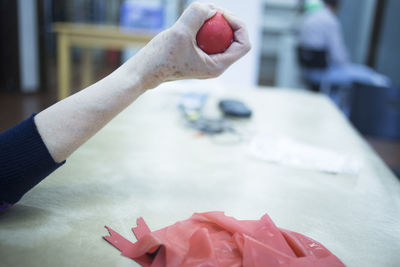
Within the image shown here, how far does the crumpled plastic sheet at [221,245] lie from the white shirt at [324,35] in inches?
121

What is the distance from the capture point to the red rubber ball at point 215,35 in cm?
55

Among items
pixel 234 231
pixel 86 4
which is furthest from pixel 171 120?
pixel 86 4

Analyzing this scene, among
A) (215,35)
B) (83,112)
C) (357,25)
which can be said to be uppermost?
(357,25)

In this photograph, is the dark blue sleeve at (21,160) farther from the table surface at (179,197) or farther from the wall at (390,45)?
the wall at (390,45)

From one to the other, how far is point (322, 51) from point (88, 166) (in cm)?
285

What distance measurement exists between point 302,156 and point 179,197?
14.2 inches

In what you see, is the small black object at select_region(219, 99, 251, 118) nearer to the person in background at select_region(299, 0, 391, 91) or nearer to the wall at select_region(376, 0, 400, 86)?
the person in background at select_region(299, 0, 391, 91)

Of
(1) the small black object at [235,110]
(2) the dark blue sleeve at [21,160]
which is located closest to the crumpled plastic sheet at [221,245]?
(2) the dark blue sleeve at [21,160]

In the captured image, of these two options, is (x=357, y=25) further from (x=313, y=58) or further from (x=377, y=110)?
(x=377, y=110)

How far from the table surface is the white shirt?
8.46 ft

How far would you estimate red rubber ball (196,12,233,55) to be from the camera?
553 millimetres

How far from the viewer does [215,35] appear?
1.83 ft

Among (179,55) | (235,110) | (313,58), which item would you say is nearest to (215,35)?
(179,55)

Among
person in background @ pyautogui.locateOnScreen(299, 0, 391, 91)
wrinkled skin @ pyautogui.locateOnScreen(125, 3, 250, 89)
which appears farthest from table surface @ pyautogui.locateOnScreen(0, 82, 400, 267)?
person in background @ pyautogui.locateOnScreen(299, 0, 391, 91)
